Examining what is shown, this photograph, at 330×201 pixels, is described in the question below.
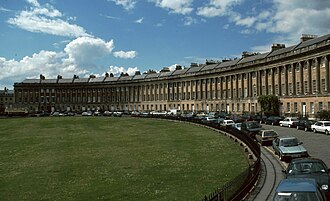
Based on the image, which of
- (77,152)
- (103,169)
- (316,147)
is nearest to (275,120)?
(316,147)

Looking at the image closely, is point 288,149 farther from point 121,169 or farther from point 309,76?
point 309,76

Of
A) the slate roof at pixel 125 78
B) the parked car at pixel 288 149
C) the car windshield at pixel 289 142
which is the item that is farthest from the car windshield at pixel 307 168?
the slate roof at pixel 125 78

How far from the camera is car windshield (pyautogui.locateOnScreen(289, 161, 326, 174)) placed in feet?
59.6

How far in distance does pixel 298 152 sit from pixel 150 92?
121 m

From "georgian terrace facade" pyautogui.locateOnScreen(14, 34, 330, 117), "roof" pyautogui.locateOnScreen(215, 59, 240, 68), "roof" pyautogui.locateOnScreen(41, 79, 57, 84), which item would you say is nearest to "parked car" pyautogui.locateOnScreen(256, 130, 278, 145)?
"georgian terrace facade" pyautogui.locateOnScreen(14, 34, 330, 117)

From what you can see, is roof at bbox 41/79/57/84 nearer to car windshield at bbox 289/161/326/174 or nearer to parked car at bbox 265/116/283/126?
parked car at bbox 265/116/283/126

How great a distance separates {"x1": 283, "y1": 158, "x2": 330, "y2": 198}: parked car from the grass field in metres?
4.39

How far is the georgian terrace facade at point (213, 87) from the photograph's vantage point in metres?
74.8

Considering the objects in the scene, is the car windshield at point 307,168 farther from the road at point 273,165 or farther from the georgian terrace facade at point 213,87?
the georgian terrace facade at point 213,87

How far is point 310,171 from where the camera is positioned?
18125 mm

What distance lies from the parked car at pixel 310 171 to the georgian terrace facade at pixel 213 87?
53.3 metres

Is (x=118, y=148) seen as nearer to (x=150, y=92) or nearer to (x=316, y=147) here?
(x=316, y=147)

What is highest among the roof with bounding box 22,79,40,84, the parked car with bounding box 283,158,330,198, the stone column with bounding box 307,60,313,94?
the roof with bounding box 22,79,40,84

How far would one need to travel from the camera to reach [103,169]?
2850 cm
